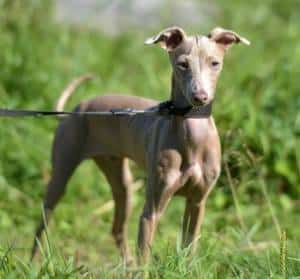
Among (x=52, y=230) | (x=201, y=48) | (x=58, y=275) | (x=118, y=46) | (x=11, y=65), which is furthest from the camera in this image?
(x=118, y=46)

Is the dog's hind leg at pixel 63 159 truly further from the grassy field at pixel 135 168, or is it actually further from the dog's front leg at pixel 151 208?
the dog's front leg at pixel 151 208

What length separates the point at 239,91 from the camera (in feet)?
24.9

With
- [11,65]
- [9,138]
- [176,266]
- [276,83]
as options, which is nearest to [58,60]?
[11,65]

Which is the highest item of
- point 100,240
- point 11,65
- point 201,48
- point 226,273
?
point 201,48

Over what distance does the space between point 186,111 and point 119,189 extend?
1.15 metres

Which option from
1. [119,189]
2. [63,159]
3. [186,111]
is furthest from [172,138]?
[119,189]

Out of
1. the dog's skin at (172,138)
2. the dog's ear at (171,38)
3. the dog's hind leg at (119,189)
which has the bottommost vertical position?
the dog's hind leg at (119,189)

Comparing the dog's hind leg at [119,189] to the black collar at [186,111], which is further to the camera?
the dog's hind leg at [119,189]

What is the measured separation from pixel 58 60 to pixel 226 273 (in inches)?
138

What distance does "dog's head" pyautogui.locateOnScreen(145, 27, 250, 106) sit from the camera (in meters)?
4.43

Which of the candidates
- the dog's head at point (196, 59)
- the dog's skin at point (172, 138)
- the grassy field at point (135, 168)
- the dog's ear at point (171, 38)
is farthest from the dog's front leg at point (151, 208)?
the dog's ear at point (171, 38)

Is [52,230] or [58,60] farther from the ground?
[58,60]

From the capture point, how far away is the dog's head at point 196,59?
443 centimetres

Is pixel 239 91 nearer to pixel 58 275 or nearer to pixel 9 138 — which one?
pixel 9 138
